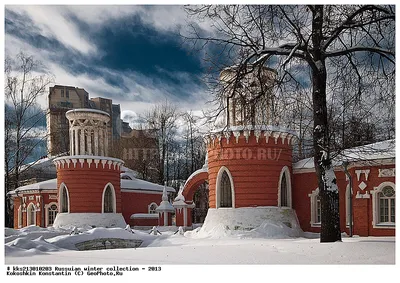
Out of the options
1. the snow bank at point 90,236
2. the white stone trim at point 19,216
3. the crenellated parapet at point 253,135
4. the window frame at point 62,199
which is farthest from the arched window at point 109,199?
the crenellated parapet at point 253,135

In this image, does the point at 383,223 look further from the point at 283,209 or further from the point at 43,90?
the point at 43,90

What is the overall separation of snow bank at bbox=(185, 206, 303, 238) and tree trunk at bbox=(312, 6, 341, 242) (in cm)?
423

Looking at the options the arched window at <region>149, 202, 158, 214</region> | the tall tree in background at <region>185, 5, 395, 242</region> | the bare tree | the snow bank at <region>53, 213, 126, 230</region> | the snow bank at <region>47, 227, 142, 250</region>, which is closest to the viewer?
the tall tree in background at <region>185, 5, 395, 242</region>

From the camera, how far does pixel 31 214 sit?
1988 cm

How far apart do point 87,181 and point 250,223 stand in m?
7.51

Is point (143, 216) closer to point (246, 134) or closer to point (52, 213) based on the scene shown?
point (52, 213)

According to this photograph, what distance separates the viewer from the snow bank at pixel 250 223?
13866 millimetres

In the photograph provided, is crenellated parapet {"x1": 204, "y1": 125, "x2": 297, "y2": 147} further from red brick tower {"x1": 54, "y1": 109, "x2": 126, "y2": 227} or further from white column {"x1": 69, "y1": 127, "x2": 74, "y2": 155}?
white column {"x1": 69, "y1": 127, "x2": 74, "y2": 155}

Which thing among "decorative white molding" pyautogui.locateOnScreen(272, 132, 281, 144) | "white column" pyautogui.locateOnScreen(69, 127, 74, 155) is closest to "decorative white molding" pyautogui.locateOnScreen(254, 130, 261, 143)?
"decorative white molding" pyautogui.locateOnScreen(272, 132, 281, 144)

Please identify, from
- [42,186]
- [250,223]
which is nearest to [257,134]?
[250,223]

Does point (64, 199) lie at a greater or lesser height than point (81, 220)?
greater

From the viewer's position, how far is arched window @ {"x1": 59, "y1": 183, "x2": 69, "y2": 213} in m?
18.5

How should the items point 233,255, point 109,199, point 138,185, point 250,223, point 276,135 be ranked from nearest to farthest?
point 233,255
point 250,223
point 276,135
point 109,199
point 138,185

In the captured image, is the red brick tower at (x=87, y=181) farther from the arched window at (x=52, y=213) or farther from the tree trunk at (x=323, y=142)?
the tree trunk at (x=323, y=142)
